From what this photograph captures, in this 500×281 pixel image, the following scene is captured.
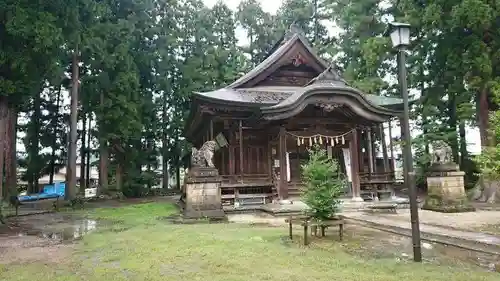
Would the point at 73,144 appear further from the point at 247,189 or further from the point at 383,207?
the point at 383,207

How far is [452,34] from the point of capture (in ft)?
59.0

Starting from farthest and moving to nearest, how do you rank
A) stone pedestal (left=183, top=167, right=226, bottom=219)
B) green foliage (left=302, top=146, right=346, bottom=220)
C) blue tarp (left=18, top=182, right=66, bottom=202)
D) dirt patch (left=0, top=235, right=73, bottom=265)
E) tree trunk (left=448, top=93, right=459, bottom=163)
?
blue tarp (left=18, top=182, right=66, bottom=202) < tree trunk (left=448, top=93, right=459, bottom=163) < stone pedestal (left=183, top=167, right=226, bottom=219) < green foliage (left=302, top=146, right=346, bottom=220) < dirt patch (left=0, top=235, right=73, bottom=265)

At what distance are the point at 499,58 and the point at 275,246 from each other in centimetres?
1544

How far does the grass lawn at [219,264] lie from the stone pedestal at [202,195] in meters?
3.64

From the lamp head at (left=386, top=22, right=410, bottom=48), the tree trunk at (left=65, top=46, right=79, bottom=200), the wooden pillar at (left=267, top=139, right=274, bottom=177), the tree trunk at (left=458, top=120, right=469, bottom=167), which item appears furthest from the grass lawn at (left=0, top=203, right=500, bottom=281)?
the tree trunk at (left=458, top=120, right=469, bottom=167)

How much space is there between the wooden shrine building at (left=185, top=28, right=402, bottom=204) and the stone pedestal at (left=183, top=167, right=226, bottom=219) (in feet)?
9.38

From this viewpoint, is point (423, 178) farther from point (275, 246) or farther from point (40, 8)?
point (40, 8)

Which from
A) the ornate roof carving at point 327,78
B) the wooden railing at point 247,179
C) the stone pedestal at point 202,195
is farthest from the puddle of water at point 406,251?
the ornate roof carving at point 327,78

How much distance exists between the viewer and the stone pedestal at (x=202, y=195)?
39.1 ft

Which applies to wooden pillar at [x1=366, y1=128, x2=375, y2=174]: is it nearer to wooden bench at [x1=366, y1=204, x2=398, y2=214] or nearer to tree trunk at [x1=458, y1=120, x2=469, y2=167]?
wooden bench at [x1=366, y1=204, x2=398, y2=214]

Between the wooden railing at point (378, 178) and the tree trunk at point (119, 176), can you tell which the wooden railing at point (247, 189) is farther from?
the tree trunk at point (119, 176)

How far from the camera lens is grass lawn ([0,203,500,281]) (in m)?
4.93

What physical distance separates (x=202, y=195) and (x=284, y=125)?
480 centimetres

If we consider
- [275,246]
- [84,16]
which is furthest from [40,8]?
[275,246]
